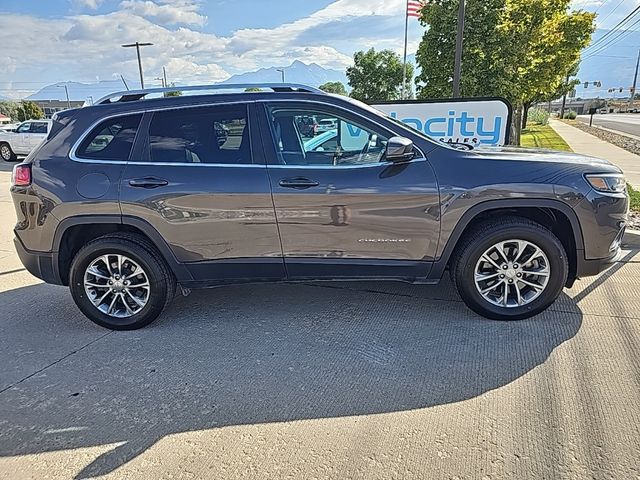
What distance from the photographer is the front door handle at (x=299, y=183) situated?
3627mm

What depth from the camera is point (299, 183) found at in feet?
11.9

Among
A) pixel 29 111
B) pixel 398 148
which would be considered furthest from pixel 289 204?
pixel 29 111

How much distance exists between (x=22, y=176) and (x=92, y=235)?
0.71m

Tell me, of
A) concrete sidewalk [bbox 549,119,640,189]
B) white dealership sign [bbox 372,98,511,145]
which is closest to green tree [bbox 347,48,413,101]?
concrete sidewalk [bbox 549,119,640,189]

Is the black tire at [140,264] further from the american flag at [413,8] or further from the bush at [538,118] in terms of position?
the bush at [538,118]

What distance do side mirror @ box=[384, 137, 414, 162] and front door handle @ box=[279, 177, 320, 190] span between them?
59cm

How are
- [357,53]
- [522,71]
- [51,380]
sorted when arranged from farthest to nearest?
[357,53], [522,71], [51,380]

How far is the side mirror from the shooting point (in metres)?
3.43

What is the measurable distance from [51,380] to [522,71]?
13.7m

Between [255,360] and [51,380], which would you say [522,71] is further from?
[51,380]

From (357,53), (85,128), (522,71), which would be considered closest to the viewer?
(85,128)

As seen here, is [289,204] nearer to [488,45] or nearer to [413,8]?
[488,45]

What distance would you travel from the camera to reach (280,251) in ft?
12.5

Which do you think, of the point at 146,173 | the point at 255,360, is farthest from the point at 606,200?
the point at 146,173
